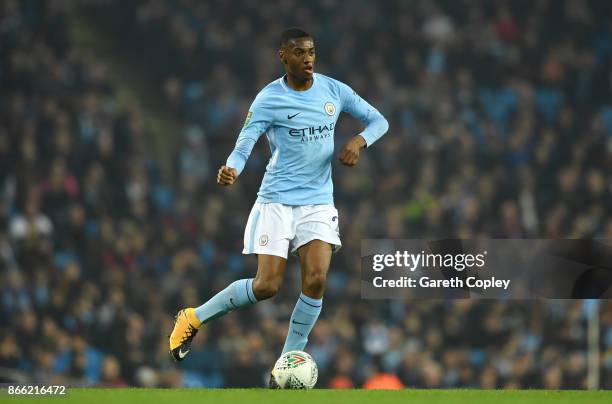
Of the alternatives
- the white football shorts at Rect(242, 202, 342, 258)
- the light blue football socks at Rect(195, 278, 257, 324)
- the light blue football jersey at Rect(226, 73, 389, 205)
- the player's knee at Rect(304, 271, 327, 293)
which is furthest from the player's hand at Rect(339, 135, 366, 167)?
the light blue football socks at Rect(195, 278, 257, 324)

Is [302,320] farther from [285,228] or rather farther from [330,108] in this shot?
[330,108]

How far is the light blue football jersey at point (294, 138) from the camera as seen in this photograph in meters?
7.25

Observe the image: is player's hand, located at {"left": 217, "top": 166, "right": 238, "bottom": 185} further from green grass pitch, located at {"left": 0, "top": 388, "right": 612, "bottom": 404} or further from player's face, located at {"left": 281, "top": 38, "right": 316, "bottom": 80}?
green grass pitch, located at {"left": 0, "top": 388, "right": 612, "bottom": 404}

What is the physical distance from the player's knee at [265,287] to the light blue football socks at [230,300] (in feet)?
0.16

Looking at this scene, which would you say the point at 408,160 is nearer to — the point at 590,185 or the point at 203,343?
the point at 590,185

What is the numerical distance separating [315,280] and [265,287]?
0.97 ft

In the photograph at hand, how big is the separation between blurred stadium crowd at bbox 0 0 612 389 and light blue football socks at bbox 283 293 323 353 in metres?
4.58

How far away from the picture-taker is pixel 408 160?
48.8 ft

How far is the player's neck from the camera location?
7.35m

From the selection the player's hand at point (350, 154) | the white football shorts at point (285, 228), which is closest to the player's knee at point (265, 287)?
the white football shorts at point (285, 228)

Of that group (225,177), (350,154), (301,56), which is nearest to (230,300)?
(225,177)

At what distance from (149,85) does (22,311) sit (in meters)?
5.28

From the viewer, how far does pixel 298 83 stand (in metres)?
7.35

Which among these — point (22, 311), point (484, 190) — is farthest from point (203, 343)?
point (484, 190)
